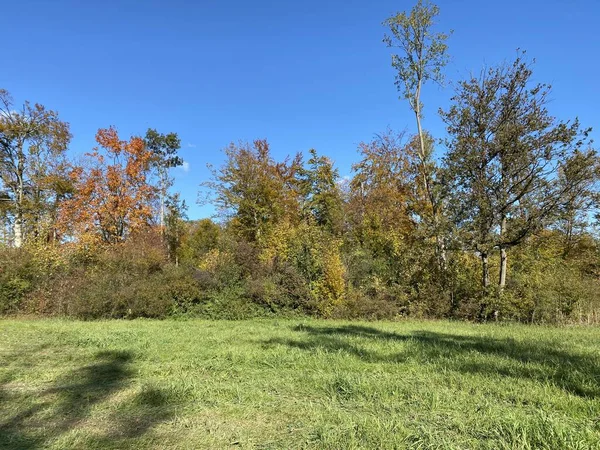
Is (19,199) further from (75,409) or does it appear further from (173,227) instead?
(75,409)

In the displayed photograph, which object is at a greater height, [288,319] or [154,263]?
[154,263]

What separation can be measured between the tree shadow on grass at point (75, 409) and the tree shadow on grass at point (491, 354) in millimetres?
3522

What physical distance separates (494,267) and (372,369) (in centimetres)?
1305

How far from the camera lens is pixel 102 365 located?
6.46 meters

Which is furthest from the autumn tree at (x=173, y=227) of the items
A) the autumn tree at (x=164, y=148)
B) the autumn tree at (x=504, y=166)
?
the autumn tree at (x=504, y=166)

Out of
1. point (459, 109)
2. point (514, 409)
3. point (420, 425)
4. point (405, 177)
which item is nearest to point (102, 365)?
point (420, 425)

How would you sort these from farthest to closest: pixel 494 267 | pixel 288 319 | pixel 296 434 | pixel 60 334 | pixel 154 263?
1. pixel 154 263
2. pixel 494 267
3. pixel 288 319
4. pixel 60 334
5. pixel 296 434

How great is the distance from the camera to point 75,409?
14.2 feet

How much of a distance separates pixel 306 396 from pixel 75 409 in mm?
2667

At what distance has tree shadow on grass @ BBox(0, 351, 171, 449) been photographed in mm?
3635

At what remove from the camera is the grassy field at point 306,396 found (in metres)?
3.42

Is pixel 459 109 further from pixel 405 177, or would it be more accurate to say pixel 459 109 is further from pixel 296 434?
pixel 296 434

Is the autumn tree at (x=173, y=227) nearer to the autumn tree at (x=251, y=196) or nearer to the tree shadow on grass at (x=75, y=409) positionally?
the autumn tree at (x=251, y=196)

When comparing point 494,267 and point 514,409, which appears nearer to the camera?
point 514,409
